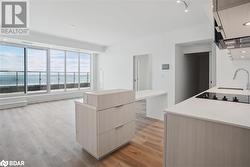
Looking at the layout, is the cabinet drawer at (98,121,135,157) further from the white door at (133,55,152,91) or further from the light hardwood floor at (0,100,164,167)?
the white door at (133,55,152,91)

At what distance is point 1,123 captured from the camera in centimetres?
367

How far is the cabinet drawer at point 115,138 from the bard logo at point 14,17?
125 inches

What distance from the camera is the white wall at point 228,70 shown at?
2.74 metres

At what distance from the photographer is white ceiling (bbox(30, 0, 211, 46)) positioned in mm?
2889

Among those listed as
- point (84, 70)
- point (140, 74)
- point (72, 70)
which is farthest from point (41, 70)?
point (140, 74)

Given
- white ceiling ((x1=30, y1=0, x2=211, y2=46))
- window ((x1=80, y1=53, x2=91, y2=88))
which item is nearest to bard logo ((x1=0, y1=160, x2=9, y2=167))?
white ceiling ((x1=30, y1=0, x2=211, y2=46))

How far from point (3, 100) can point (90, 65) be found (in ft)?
14.9

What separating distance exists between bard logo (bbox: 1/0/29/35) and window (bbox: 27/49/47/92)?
1997 mm

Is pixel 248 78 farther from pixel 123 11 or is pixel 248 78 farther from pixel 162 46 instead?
pixel 123 11

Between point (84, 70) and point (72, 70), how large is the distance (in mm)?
769

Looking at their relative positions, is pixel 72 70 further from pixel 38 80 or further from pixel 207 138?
pixel 207 138

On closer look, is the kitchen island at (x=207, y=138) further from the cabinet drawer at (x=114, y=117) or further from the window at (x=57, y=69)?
the window at (x=57, y=69)

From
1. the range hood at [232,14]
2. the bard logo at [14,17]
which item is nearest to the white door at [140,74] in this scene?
the bard logo at [14,17]

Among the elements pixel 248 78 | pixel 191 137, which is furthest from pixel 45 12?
pixel 248 78
